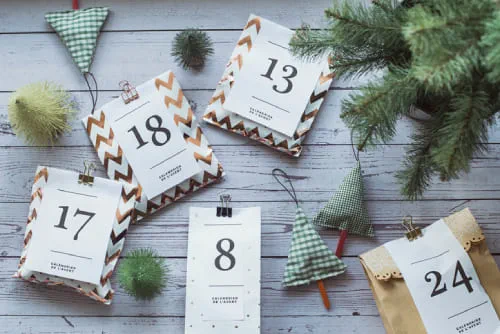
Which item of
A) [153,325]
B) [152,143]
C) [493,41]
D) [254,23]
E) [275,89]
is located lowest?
[153,325]

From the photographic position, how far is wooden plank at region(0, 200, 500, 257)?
1325 mm

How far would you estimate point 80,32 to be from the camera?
136 centimetres

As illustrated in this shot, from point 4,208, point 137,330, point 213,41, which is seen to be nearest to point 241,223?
point 137,330

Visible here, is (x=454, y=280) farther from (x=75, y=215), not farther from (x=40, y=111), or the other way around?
(x=40, y=111)

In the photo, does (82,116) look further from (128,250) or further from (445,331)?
(445,331)

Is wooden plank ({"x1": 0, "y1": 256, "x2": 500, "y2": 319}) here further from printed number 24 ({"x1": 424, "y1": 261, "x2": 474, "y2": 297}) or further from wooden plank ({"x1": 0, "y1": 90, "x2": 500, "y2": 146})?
wooden plank ({"x1": 0, "y1": 90, "x2": 500, "y2": 146})

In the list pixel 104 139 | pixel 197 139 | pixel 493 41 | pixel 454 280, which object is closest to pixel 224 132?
pixel 197 139

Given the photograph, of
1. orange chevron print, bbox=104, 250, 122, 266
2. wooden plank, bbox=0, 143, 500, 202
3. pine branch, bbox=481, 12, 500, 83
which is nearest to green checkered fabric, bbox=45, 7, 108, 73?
wooden plank, bbox=0, 143, 500, 202

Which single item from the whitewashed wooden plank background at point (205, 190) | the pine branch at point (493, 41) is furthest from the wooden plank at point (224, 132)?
the pine branch at point (493, 41)

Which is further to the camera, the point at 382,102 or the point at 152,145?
the point at 152,145

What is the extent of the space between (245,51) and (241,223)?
41 cm

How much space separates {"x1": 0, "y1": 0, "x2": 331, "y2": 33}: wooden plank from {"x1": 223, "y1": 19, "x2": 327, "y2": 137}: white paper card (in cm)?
10

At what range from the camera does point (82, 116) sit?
4.49 ft

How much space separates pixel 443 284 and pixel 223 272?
0.48 m
